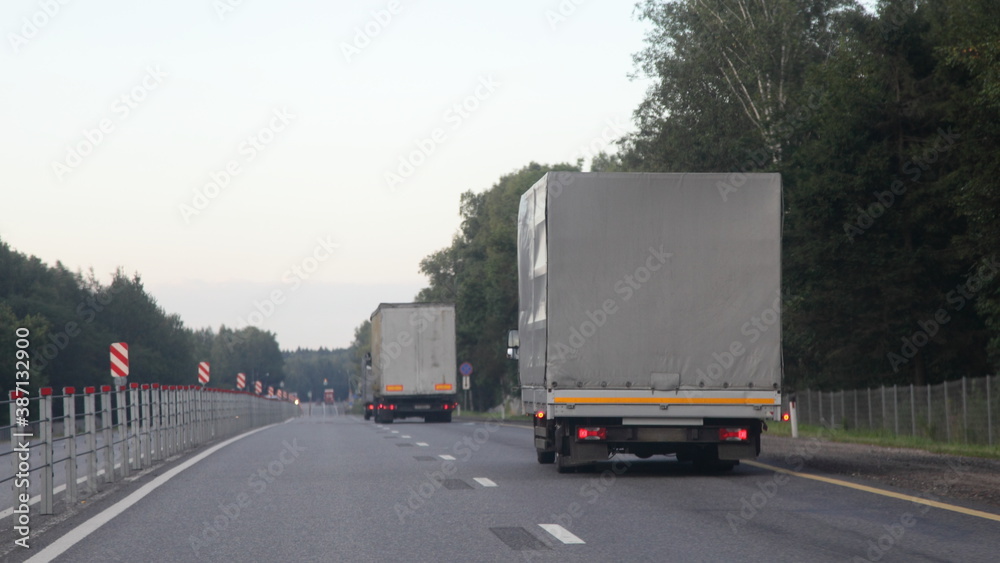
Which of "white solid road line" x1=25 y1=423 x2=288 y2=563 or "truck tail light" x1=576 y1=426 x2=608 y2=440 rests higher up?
"truck tail light" x1=576 y1=426 x2=608 y2=440

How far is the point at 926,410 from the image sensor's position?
30.5 metres

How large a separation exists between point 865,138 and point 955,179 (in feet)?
14.0

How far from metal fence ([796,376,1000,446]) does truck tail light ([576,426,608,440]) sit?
14073 mm

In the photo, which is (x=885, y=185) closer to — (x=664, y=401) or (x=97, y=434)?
(x=664, y=401)

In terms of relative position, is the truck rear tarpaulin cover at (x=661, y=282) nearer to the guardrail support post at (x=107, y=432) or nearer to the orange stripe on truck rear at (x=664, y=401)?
the orange stripe on truck rear at (x=664, y=401)

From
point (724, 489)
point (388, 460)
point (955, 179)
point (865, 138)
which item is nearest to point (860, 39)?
point (865, 138)

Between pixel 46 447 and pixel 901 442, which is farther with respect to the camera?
pixel 901 442

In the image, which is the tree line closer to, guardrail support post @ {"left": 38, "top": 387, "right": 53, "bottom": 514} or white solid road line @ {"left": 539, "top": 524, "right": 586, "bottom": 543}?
guardrail support post @ {"left": 38, "top": 387, "right": 53, "bottom": 514}

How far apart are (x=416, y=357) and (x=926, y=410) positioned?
60.8 ft

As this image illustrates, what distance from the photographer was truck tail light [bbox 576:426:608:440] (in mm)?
15023

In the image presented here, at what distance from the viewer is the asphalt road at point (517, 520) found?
884 centimetres

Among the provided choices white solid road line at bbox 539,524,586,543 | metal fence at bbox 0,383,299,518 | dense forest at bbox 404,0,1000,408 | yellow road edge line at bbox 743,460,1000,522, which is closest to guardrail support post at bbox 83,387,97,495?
metal fence at bbox 0,383,299,518

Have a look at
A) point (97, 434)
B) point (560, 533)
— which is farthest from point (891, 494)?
point (97, 434)

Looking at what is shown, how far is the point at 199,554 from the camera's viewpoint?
29.3ft
